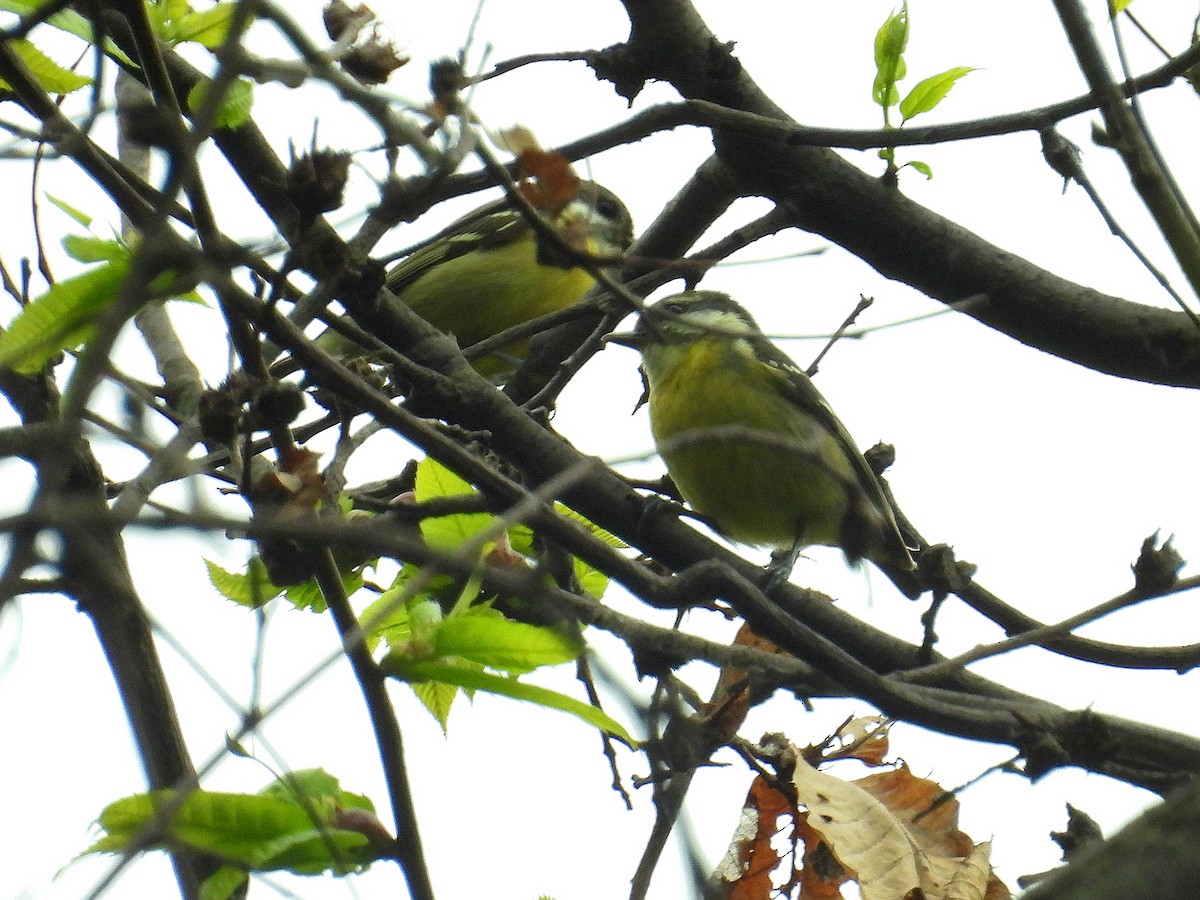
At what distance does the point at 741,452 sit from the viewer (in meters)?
4.95

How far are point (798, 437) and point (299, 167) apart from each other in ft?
11.9

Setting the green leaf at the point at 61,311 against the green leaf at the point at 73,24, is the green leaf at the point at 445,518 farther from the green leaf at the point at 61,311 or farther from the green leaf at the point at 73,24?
the green leaf at the point at 73,24

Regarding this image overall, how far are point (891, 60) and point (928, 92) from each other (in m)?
0.13

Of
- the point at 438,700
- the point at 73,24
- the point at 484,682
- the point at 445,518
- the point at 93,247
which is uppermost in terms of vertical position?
the point at 73,24

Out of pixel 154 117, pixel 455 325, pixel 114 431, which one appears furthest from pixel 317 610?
pixel 455 325

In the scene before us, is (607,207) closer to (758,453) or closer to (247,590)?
(758,453)

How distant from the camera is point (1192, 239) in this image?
224 centimetres

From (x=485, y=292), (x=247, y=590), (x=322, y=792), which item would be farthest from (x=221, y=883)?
(x=485, y=292)

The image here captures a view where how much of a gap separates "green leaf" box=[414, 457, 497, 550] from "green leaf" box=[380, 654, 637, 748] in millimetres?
672

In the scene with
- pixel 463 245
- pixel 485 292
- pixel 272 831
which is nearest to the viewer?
pixel 272 831

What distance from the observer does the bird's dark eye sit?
8555 mm

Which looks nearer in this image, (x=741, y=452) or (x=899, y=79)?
(x=899, y=79)

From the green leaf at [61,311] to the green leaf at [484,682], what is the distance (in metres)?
0.71

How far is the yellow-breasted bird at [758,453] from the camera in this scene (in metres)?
5.00
